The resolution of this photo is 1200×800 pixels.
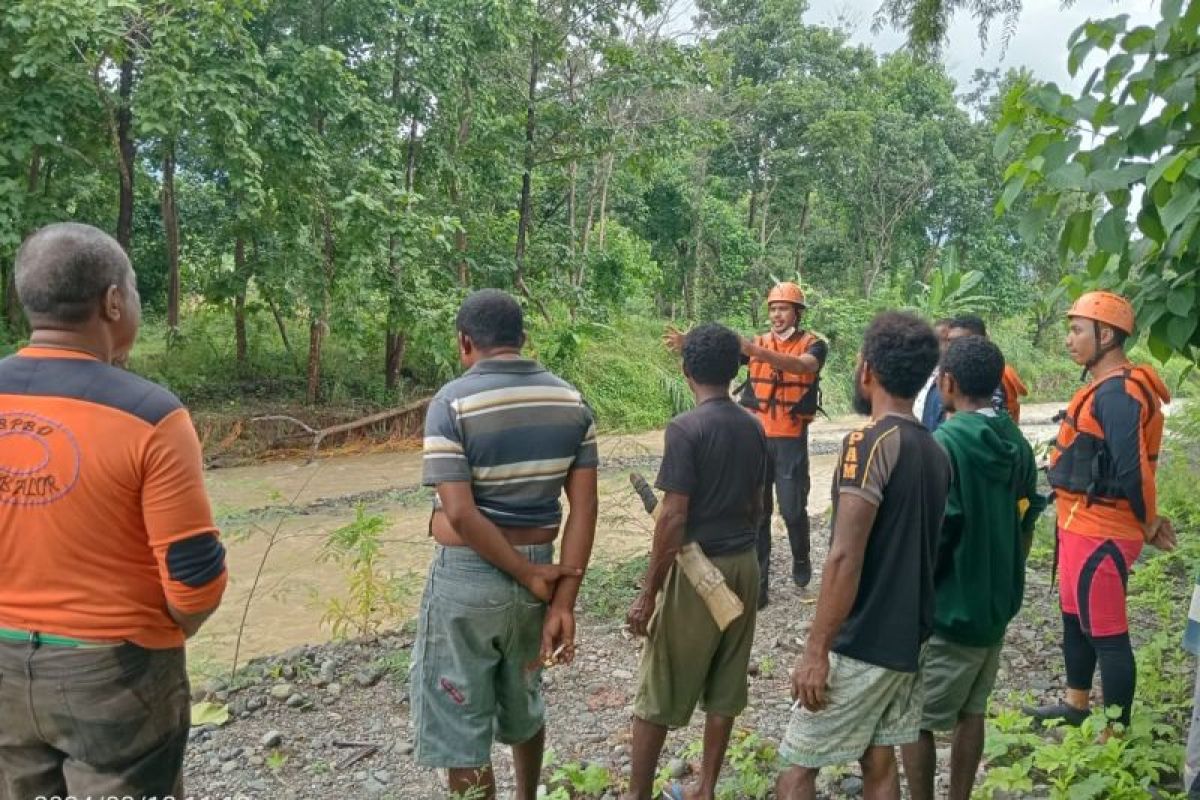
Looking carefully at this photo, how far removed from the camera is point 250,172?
10805 millimetres

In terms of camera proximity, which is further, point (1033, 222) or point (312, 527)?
point (312, 527)

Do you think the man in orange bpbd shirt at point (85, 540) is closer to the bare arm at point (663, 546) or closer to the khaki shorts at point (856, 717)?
the bare arm at point (663, 546)

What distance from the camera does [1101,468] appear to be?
3447 mm

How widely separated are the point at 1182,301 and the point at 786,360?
251 centimetres

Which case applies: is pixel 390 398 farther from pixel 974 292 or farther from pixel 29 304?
pixel 974 292

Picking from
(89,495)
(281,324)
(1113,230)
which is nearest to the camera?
(89,495)

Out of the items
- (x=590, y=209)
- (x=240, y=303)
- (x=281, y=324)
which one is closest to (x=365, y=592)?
(x=240, y=303)

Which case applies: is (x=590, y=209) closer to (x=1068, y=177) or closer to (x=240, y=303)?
(x=240, y=303)

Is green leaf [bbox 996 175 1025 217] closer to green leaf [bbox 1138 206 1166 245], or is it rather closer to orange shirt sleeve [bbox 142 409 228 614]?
green leaf [bbox 1138 206 1166 245]

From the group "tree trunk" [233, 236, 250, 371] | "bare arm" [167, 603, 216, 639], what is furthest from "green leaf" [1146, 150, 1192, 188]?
"tree trunk" [233, 236, 250, 371]

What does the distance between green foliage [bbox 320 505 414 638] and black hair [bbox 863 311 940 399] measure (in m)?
3.26

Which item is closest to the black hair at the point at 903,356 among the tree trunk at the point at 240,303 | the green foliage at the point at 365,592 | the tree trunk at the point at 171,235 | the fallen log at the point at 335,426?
the green foliage at the point at 365,592

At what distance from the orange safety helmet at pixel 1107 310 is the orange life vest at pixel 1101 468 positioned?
8.0 inches

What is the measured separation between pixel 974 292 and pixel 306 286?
19528 millimetres
